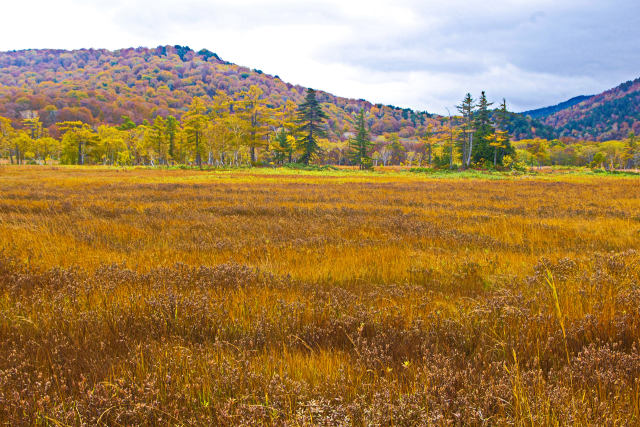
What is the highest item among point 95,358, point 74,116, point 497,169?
point 74,116

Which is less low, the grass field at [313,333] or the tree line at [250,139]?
the tree line at [250,139]

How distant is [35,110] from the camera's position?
520 ft

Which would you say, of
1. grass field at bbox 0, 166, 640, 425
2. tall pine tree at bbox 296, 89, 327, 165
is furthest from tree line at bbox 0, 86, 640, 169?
grass field at bbox 0, 166, 640, 425

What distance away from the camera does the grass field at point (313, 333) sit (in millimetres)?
1707

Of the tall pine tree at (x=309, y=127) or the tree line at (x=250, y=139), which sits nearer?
the tree line at (x=250, y=139)

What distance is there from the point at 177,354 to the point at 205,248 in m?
3.68

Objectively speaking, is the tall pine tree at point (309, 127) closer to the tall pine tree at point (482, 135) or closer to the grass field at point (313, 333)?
the tall pine tree at point (482, 135)

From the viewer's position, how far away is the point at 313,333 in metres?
2.70

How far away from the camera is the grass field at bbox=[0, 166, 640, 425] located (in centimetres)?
171

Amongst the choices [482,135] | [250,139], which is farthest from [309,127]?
[482,135]

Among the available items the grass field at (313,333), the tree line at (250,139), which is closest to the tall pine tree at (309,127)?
the tree line at (250,139)

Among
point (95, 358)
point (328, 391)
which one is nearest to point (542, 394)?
point (328, 391)

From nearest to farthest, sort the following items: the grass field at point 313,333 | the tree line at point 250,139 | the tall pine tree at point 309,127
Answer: the grass field at point 313,333 → the tree line at point 250,139 → the tall pine tree at point 309,127

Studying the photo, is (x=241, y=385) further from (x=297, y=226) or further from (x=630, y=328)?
(x=297, y=226)
